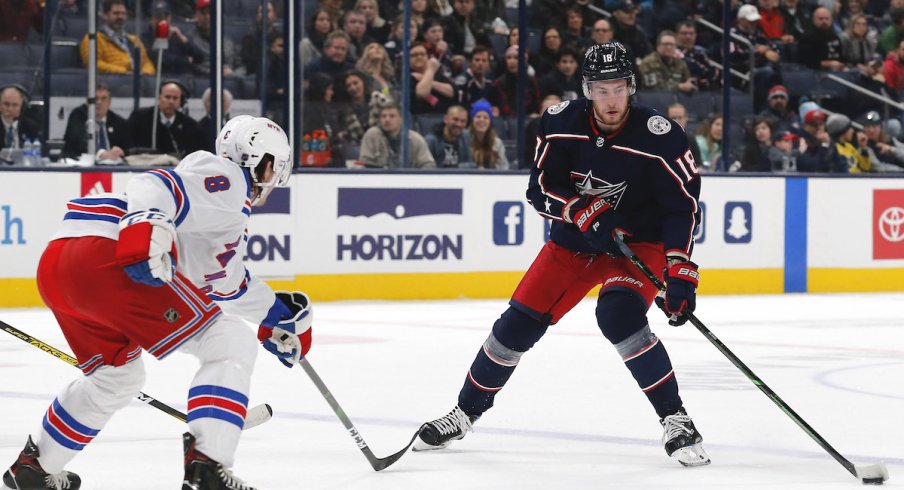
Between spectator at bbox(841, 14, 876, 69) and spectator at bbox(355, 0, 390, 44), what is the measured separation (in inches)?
161

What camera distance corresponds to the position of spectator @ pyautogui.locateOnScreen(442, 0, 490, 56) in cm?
961

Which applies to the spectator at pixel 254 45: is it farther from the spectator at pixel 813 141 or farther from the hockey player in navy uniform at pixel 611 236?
the hockey player in navy uniform at pixel 611 236

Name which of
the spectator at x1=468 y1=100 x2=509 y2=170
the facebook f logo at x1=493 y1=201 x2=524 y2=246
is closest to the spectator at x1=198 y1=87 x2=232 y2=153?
the spectator at x1=468 y1=100 x2=509 y2=170

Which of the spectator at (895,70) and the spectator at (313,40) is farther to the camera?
the spectator at (895,70)

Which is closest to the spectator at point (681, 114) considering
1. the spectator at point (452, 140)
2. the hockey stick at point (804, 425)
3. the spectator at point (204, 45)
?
the spectator at point (452, 140)

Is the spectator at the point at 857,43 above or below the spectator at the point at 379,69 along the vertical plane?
above

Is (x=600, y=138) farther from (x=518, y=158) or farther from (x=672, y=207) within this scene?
(x=518, y=158)

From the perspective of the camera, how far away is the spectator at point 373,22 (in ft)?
28.8

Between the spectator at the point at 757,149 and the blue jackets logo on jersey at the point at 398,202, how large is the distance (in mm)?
2049

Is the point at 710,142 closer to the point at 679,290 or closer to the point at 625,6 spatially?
the point at 625,6

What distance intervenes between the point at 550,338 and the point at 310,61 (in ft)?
8.88

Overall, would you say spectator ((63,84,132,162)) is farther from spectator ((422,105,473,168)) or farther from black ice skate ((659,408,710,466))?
black ice skate ((659,408,710,466))

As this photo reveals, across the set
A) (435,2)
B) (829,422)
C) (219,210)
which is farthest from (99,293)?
(435,2)

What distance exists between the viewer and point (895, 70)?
431 inches
